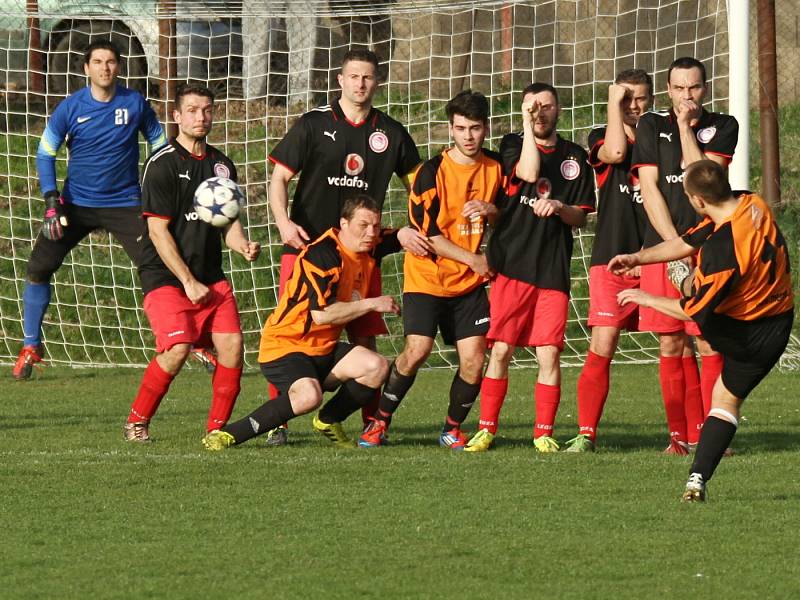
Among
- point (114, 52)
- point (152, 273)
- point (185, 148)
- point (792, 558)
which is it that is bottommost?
point (792, 558)

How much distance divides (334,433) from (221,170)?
166 cm

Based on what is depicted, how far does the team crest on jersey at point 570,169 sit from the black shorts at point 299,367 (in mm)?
1544

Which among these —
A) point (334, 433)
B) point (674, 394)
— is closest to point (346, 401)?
point (334, 433)

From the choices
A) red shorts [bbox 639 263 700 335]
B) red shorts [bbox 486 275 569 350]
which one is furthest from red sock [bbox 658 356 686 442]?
red shorts [bbox 486 275 569 350]

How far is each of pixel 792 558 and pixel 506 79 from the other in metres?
10.6

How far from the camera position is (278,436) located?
8836 millimetres

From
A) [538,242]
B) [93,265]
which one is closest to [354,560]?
[538,242]

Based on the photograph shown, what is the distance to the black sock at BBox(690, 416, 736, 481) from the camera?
6.72m

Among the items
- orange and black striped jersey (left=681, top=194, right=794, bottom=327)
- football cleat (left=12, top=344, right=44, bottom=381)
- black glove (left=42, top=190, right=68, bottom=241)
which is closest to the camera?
orange and black striped jersey (left=681, top=194, right=794, bottom=327)

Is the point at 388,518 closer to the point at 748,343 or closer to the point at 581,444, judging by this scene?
the point at 748,343

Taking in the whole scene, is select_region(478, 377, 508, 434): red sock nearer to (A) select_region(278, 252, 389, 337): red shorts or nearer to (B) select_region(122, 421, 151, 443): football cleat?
(A) select_region(278, 252, 389, 337): red shorts

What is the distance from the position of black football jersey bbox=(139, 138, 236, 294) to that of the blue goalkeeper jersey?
2.18 meters

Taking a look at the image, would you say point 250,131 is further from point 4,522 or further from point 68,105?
point 4,522

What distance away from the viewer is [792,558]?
5703mm
